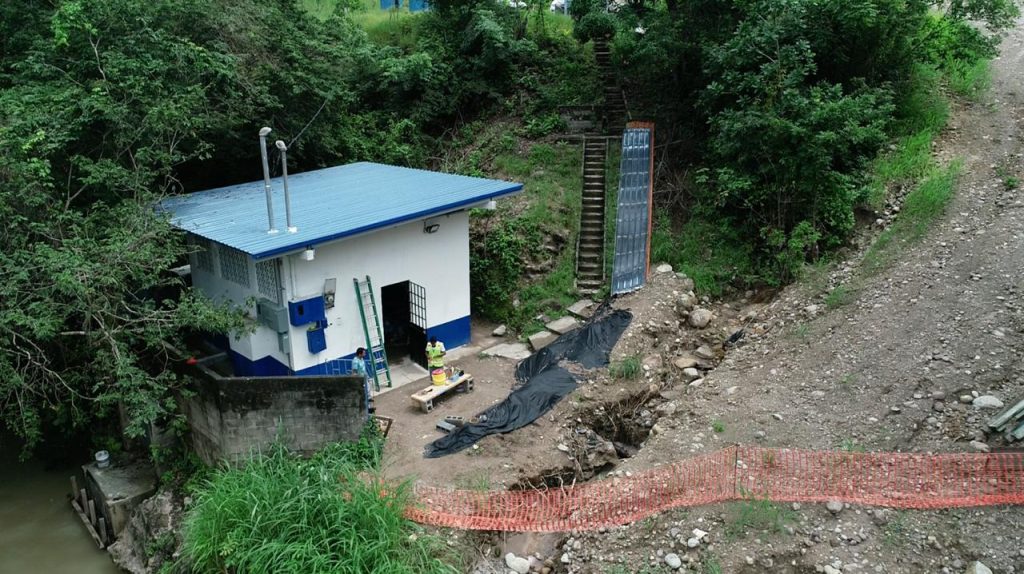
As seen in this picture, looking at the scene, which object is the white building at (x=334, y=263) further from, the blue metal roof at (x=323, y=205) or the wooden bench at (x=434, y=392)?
the wooden bench at (x=434, y=392)

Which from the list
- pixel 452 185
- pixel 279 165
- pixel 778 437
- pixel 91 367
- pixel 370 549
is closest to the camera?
pixel 370 549

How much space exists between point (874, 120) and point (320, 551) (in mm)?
13195

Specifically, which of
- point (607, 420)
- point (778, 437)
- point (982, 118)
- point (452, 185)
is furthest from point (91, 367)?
point (982, 118)

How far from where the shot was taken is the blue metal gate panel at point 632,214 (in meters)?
15.6

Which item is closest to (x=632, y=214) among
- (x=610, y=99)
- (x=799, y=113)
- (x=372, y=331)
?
(x=799, y=113)

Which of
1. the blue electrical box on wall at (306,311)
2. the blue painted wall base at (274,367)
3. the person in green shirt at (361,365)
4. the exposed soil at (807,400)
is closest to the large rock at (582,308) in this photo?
the exposed soil at (807,400)

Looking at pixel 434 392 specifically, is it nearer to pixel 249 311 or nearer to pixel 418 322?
pixel 418 322

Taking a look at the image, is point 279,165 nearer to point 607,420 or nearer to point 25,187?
point 25,187

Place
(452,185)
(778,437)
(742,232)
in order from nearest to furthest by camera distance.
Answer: (778,437), (452,185), (742,232)

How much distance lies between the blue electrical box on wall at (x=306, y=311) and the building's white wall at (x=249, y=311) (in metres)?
0.67

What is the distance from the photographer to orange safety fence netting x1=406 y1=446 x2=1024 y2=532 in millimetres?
8156

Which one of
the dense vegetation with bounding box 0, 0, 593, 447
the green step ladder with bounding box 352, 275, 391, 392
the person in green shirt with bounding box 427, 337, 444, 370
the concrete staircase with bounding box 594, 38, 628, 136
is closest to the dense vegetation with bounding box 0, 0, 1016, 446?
the dense vegetation with bounding box 0, 0, 593, 447

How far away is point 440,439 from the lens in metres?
11.1

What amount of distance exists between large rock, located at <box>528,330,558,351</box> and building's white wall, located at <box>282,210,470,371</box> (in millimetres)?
1457
